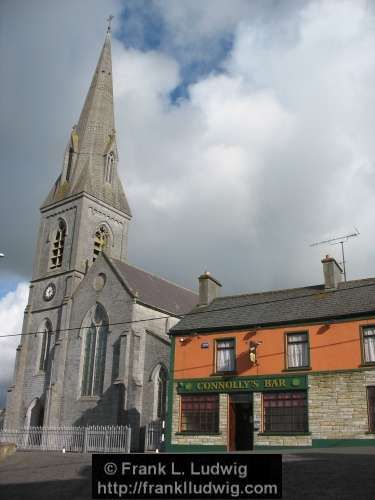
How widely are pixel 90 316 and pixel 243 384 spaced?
1965 centimetres

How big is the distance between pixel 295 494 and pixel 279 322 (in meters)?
14.9

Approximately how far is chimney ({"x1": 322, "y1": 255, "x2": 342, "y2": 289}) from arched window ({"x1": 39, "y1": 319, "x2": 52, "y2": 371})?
1019 inches

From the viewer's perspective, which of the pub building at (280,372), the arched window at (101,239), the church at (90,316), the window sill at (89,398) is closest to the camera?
the pub building at (280,372)

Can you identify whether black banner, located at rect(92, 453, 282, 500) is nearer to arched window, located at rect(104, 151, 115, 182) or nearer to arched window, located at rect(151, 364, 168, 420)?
arched window, located at rect(151, 364, 168, 420)

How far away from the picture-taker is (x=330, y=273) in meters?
27.9

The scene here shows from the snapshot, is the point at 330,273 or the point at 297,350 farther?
the point at 330,273

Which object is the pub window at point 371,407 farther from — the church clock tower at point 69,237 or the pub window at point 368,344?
the church clock tower at point 69,237

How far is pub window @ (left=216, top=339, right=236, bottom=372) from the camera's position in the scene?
2689 centimetres

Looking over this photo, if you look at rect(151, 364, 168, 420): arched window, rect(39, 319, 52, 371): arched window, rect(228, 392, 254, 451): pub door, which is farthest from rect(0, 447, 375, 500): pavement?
rect(39, 319, 52, 371): arched window

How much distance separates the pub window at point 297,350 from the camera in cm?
2527

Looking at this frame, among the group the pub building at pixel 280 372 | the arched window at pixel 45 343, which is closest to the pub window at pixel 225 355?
the pub building at pixel 280 372

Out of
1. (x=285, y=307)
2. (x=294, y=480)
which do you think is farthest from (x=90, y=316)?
(x=294, y=480)

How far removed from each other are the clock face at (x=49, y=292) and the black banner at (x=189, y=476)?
38.6 meters

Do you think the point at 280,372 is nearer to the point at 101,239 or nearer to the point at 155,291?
the point at 155,291
